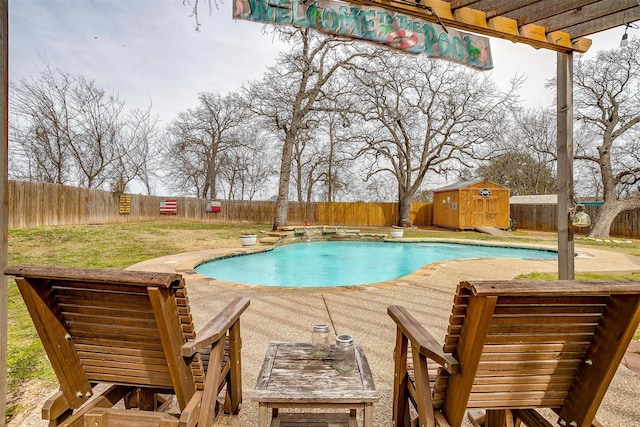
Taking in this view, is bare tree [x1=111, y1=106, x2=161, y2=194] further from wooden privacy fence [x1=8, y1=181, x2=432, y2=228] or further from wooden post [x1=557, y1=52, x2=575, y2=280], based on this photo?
wooden post [x1=557, y1=52, x2=575, y2=280]

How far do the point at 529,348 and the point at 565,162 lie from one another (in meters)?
2.26

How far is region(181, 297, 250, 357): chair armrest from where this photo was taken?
116 centimetres

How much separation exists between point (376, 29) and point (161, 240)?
10243mm

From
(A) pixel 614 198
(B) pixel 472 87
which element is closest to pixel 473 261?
(A) pixel 614 198

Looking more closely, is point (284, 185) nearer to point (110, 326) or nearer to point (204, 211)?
point (204, 211)

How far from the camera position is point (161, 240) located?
10500mm

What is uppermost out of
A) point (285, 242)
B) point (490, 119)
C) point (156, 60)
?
point (156, 60)

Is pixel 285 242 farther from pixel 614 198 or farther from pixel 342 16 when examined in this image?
pixel 614 198

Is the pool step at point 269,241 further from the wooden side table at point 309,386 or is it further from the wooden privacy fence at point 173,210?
the wooden side table at point 309,386

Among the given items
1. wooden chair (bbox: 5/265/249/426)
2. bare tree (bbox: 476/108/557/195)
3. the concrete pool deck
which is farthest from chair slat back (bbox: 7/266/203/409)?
bare tree (bbox: 476/108/557/195)

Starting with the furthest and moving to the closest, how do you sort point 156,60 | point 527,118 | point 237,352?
point 527,118
point 156,60
point 237,352

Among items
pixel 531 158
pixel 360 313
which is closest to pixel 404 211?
pixel 531 158

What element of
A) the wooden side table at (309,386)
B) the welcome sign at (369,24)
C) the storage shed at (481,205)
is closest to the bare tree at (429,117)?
the storage shed at (481,205)

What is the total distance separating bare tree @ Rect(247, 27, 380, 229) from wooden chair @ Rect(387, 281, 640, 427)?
1213 centimetres
